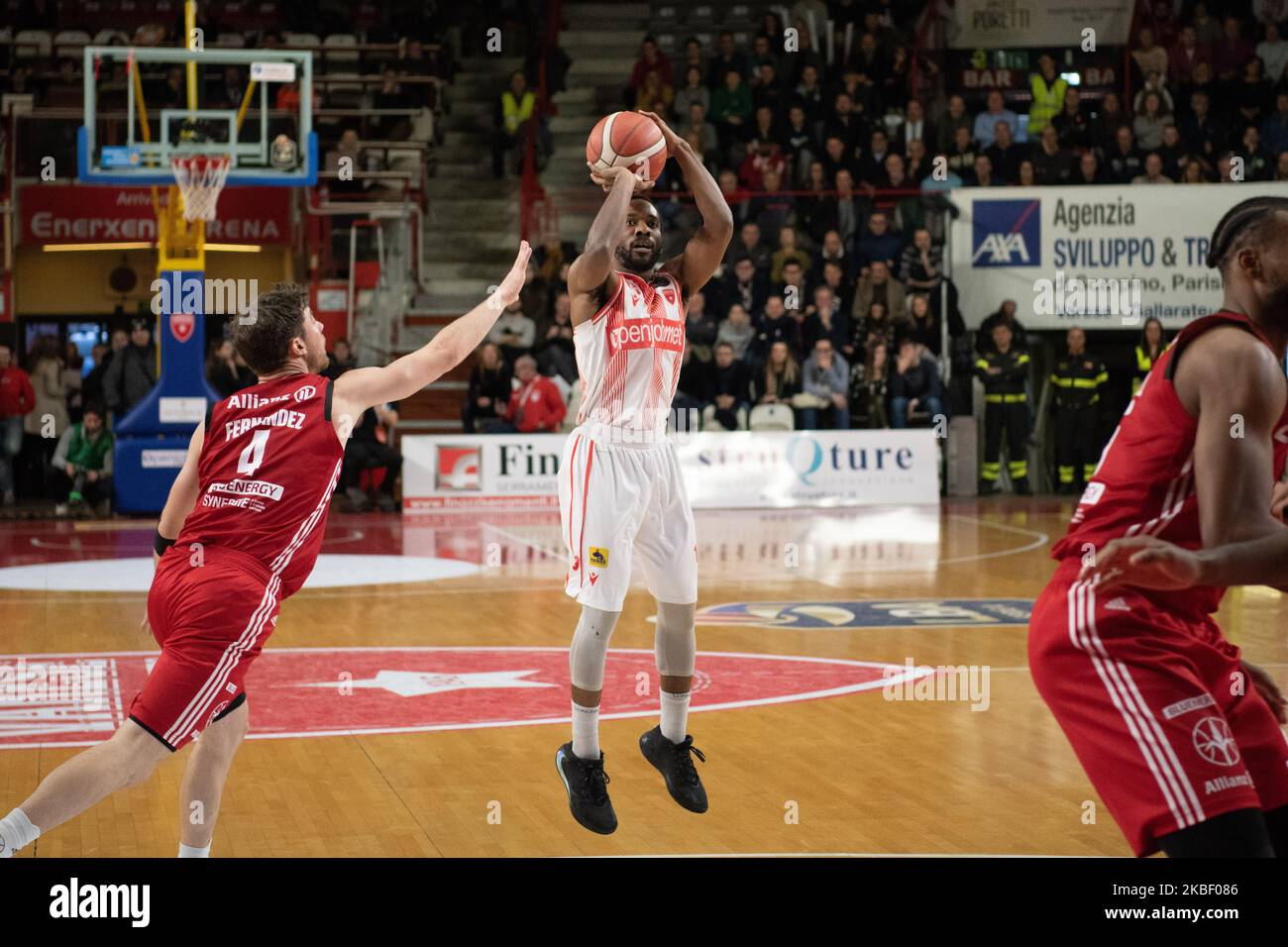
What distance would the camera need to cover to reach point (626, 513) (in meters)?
5.63

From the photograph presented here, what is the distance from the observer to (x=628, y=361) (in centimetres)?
575

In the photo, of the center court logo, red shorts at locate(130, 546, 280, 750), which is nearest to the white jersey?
red shorts at locate(130, 546, 280, 750)

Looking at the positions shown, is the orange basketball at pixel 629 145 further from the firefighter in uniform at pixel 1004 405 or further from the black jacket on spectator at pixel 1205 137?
the black jacket on spectator at pixel 1205 137

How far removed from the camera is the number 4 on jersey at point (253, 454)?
469 centimetres

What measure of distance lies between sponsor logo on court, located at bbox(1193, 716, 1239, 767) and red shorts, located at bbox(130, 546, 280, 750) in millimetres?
2533

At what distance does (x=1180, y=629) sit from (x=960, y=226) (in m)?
17.1

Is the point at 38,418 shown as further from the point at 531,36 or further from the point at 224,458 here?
the point at 224,458

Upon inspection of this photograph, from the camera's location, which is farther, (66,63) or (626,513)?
(66,63)

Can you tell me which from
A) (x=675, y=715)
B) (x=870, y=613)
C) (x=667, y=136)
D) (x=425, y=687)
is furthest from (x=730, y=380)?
(x=675, y=715)

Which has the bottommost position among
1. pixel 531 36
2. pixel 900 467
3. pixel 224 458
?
pixel 900 467


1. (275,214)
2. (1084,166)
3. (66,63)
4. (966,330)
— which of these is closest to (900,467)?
(966,330)

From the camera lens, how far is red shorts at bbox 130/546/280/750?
445 centimetres

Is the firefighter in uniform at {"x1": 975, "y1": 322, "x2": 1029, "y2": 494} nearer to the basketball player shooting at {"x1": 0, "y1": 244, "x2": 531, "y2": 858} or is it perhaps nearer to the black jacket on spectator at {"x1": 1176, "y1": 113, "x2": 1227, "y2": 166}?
the black jacket on spectator at {"x1": 1176, "y1": 113, "x2": 1227, "y2": 166}

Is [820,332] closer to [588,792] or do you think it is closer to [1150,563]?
[588,792]
